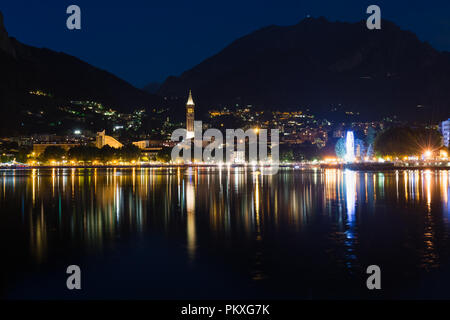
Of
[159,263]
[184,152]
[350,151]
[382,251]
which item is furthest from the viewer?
[184,152]

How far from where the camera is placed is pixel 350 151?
123 m

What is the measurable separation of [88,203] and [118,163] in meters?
117

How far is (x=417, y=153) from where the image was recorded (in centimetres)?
9981

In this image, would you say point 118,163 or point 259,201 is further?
point 118,163

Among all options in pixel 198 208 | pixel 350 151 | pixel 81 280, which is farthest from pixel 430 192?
pixel 350 151

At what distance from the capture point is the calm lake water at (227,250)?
471 inches

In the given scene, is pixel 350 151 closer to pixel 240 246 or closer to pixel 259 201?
pixel 259 201

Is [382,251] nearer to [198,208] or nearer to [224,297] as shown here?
[224,297]

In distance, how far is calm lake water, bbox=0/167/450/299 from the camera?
1195cm

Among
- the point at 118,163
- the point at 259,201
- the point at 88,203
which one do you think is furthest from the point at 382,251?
the point at 118,163

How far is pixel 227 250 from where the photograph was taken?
16078 mm
